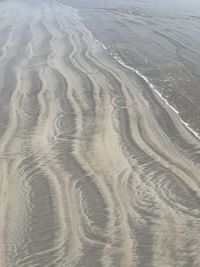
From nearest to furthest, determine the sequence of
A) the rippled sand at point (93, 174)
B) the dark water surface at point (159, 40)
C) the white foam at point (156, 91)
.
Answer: the rippled sand at point (93, 174) < the white foam at point (156, 91) < the dark water surface at point (159, 40)

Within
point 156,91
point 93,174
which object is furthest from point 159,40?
point 93,174

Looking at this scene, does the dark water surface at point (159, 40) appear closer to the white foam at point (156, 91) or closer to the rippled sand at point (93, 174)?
the white foam at point (156, 91)

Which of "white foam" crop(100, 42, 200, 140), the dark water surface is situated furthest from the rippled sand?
the dark water surface

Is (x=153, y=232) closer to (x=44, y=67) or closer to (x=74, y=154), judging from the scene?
(x=74, y=154)

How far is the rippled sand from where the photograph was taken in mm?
Result: 4695

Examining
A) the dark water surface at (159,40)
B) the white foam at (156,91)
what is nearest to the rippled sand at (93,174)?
the white foam at (156,91)

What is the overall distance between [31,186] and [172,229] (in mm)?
1826

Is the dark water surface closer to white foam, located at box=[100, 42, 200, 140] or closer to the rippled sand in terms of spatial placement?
white foam, located at box=[100, 42, 200, 140]

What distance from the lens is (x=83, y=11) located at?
2367 centimetres

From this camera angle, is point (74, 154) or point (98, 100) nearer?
point (74, 154)

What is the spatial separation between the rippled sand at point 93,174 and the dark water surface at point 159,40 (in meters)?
0.64

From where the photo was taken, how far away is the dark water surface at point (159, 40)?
10.3 m

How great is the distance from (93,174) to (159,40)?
35.1 ft

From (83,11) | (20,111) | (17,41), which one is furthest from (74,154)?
(83,11)
